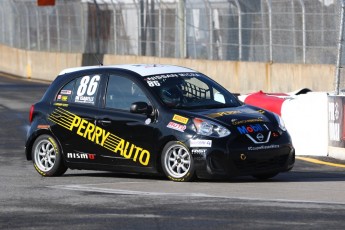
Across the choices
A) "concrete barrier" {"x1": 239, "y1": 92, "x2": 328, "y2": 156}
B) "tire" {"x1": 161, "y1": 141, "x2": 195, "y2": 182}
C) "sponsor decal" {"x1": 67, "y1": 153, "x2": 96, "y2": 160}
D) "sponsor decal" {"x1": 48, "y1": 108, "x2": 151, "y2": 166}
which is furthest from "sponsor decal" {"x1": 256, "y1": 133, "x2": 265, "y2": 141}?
"concrete barrier" {"x1": 239, "y1": 92, "x2": 328, "y2": 156}

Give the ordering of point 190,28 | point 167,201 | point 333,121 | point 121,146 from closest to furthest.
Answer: point 167,201
point 121,146
point 333,121
point 190,28

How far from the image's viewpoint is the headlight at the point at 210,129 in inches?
528

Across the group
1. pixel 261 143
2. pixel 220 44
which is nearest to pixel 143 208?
pixel 261 143

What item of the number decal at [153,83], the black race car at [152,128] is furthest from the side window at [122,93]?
the number decal at [153,83]

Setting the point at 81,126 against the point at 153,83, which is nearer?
the point at 153,83

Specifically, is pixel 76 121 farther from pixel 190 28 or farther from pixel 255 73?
pixel 190 28

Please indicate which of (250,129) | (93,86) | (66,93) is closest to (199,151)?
(250,129)

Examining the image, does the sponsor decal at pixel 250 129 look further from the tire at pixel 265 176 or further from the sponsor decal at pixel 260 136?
the tire at pixel 265 176

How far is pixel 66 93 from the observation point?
49.5 feet

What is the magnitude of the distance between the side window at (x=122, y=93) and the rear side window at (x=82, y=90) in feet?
0.68

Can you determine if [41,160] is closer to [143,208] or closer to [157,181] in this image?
[157,181]

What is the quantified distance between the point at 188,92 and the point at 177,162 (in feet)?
3.41

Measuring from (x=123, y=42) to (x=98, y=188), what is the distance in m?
A: 29.1

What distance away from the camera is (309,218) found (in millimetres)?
10297
